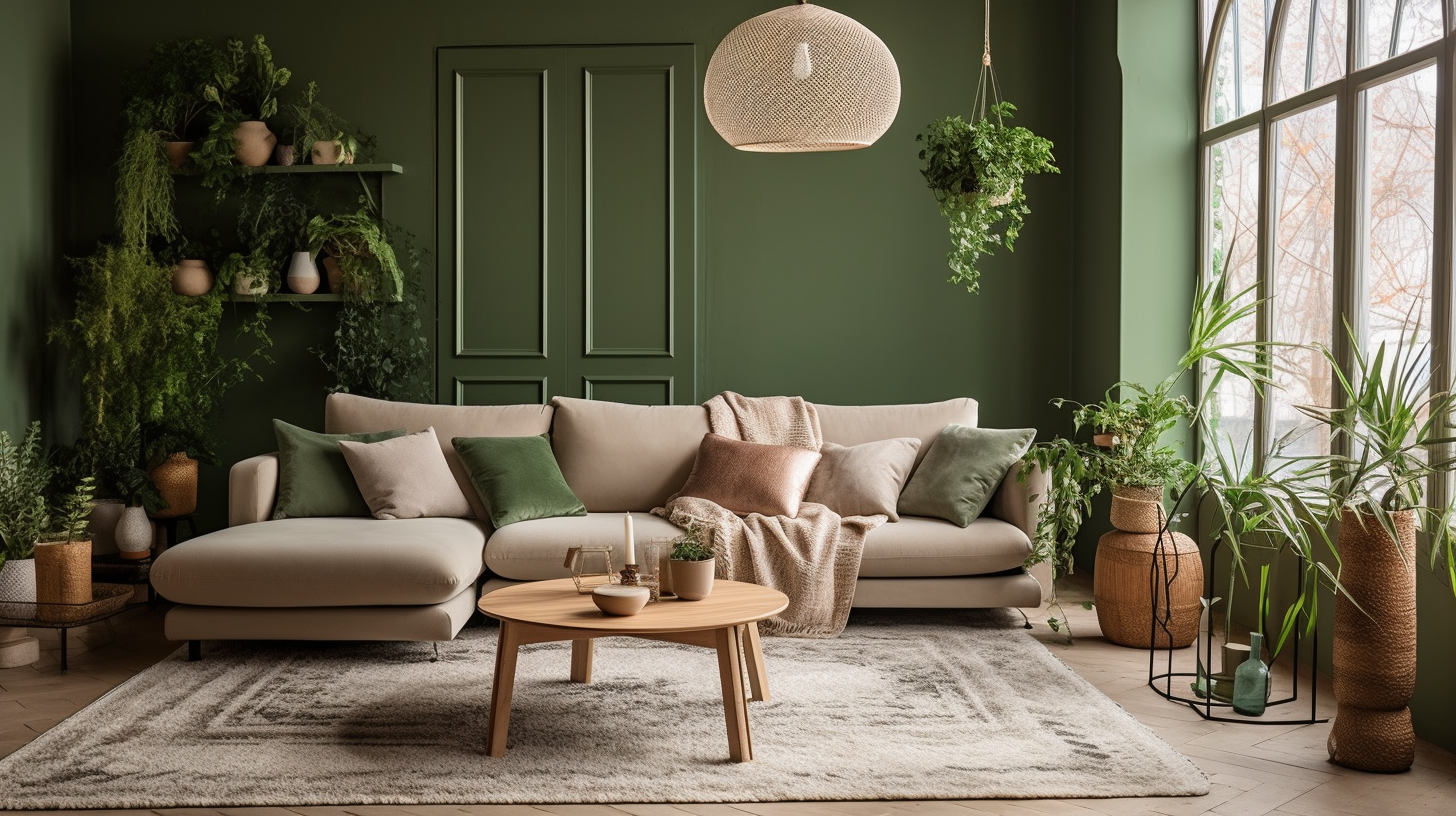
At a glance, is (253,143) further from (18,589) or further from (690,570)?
(690,570)

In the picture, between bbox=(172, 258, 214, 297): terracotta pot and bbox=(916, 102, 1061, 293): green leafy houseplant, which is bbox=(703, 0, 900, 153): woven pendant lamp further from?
bbox=(172, 258, 214, 297): terracotta pot

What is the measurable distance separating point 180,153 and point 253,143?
1.13 feet

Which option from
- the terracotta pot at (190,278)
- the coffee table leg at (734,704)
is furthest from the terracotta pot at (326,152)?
the coffee table leg at (734,704)

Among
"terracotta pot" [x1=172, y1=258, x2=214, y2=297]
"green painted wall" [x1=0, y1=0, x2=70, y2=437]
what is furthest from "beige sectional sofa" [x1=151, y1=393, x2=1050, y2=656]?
"green painted wall" [x1=0, y1=0, x2=70, y2=437]

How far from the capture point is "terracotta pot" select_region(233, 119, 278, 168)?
5457 mm

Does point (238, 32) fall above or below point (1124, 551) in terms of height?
above

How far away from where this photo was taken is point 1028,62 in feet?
18.5

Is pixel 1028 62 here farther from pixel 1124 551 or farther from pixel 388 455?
pixel 388 455

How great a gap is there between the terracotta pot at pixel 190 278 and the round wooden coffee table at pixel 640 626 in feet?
9.84

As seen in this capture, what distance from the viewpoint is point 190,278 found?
17.9ft

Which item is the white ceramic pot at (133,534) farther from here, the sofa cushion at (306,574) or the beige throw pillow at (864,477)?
the beige throw pillow at (864,477)

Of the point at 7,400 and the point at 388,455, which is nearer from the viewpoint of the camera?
the point at 388,455

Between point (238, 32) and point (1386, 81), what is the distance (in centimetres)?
484

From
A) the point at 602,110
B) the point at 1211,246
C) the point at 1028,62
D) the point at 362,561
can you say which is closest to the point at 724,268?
the point at 602,110
